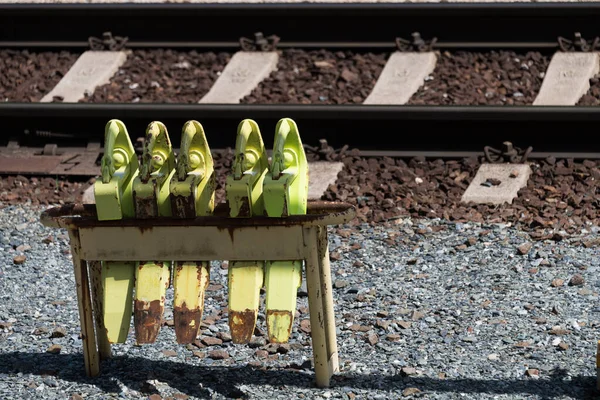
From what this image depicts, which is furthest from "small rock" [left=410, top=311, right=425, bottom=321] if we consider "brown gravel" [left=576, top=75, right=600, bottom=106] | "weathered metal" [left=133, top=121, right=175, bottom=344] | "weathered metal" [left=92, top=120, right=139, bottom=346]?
"brown gravel" [left=576, top=75, right=600, bottom=106]

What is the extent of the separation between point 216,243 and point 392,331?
1.00m

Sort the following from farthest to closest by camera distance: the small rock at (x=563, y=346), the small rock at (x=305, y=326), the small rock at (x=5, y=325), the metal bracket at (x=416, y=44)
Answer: the metal bracket at (x=416, y=44) < the small rock at (x=5, y=325) < the small rock at (x=305, y=326) < the small rock at (x=563, y=346)

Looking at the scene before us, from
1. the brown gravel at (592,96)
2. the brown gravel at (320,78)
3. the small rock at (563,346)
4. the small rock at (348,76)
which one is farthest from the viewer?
the small rock at (348,76)

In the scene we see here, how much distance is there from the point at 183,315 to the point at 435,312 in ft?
4.14

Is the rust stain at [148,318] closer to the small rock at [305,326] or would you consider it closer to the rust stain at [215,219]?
the rust stain at [215,219]

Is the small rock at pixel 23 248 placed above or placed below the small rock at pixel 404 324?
above

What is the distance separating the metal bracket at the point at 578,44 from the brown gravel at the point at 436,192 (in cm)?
151

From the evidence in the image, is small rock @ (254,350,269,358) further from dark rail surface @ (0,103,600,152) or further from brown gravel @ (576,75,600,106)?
brown gravel @ (576,75,600,106)

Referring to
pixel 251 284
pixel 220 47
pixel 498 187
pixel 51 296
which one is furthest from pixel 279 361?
pixel 220 47

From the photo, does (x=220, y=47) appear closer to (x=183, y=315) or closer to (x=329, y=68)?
(x=329, y=68)

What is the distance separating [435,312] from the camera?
5.28 meters

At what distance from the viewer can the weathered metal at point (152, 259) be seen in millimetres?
4637

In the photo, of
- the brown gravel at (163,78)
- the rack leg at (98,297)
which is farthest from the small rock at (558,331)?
the brown gravel at (163,78)

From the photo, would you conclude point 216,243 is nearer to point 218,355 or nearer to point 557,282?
point 218,355
